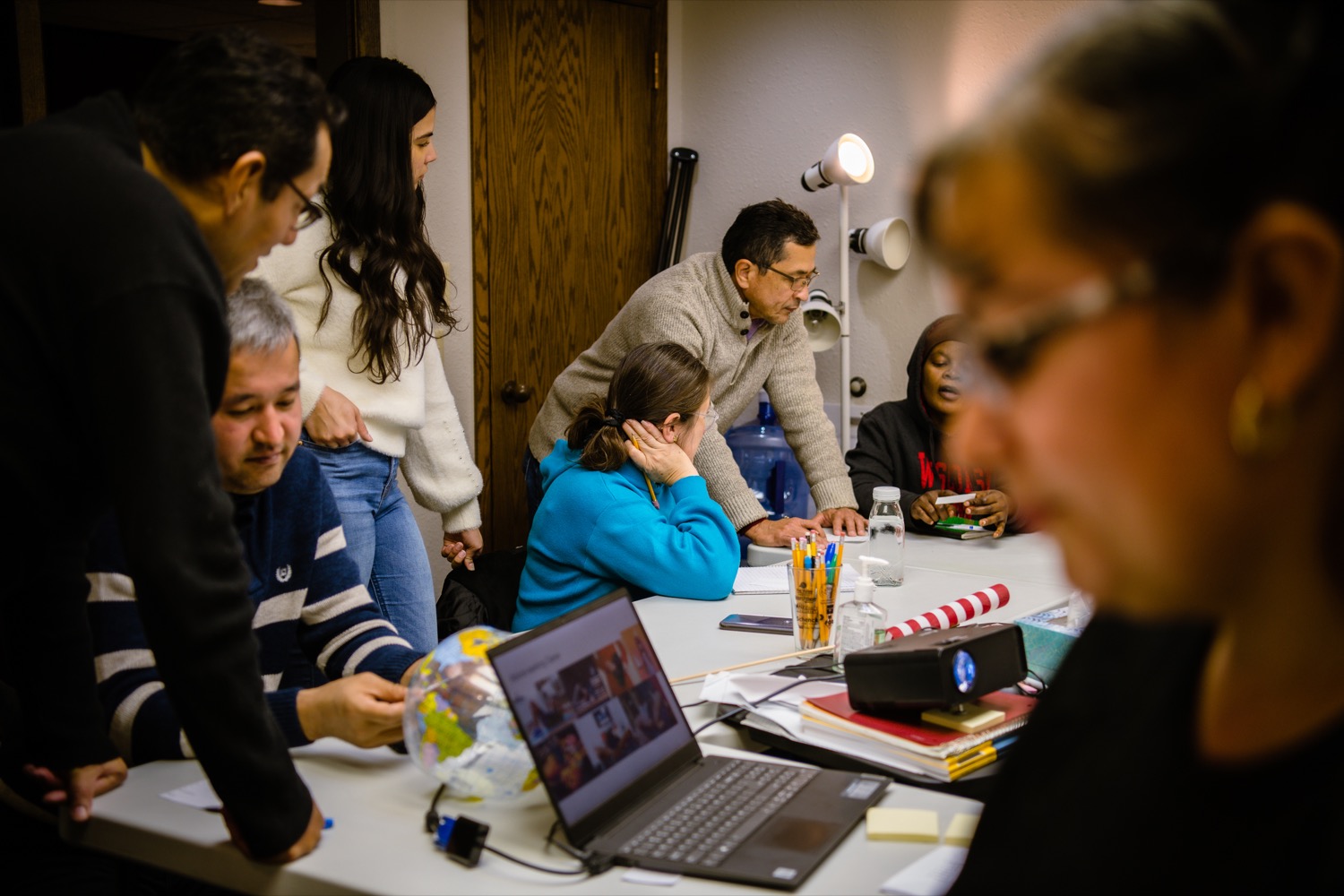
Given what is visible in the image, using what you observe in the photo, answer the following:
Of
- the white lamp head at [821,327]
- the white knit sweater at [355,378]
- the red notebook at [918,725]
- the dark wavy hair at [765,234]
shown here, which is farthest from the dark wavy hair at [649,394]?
the white lamp head at [821,327]

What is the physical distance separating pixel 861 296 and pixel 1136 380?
3.77 metres

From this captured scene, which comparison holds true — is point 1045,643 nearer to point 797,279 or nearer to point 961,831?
point 961,831

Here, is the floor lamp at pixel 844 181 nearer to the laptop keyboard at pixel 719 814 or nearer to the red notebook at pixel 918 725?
the red notebook at pixel 918 725

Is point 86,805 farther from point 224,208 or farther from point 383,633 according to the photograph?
point 224,208

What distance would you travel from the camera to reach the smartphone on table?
1.94 m

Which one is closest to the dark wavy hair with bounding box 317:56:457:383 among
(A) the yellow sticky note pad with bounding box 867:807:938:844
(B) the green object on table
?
(B) the green object on table

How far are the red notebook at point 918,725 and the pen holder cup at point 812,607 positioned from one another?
1.11 ft

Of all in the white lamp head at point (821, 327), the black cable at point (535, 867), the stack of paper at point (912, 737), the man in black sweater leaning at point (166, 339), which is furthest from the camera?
the white lamp head at point (821, 327)

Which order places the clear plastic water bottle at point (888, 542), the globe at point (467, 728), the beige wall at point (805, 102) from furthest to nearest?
1. the beige wall at point (805, 102)
2. the clear plastic water bottle at point (888, 542)
3. the globe at point (467, 728)

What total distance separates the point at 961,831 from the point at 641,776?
0.35 m

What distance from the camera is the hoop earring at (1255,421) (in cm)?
39

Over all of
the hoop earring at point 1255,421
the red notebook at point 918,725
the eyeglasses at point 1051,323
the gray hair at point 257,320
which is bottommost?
the red notebook at point 918,725

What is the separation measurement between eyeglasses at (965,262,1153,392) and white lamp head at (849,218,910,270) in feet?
11.5

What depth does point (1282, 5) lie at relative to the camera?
390 mm
